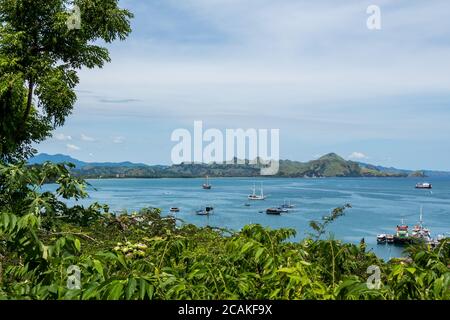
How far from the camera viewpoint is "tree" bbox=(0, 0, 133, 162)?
43.9 feet

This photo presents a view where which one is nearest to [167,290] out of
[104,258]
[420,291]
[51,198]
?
[104,258]

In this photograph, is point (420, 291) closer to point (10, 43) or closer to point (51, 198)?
point (51, 198)

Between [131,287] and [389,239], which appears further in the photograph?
[389,239]

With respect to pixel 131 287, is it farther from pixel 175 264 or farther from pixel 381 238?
pixel 381 238

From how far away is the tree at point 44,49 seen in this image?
13383 mm

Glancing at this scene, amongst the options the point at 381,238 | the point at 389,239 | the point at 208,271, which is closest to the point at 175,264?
the point at 208,271

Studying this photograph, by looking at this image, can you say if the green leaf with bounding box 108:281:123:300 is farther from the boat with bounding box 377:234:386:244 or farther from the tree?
the boat with bounding box 377:234:386:244

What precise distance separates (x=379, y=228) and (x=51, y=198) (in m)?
98.3

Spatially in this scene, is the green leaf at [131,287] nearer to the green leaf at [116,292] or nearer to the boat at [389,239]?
the green leaf at [116,292]

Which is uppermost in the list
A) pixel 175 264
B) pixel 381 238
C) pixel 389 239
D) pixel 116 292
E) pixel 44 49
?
pixel 44 49

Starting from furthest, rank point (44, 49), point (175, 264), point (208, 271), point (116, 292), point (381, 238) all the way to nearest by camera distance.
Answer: point (381, 238) → point (44, 49) → point (175, 264) → point (208, 271) → point (116, 292)

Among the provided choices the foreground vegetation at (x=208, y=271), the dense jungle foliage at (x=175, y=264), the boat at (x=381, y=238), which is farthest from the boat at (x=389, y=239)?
the foreground vegetation at (x=208, y=271)

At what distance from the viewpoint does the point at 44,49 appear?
14375 mm
